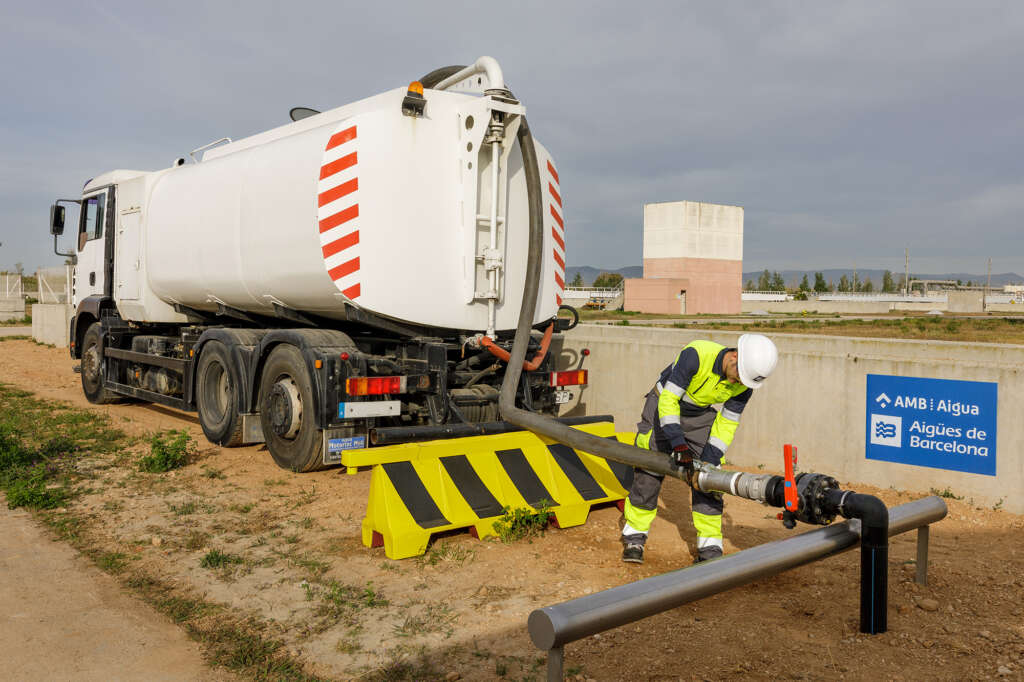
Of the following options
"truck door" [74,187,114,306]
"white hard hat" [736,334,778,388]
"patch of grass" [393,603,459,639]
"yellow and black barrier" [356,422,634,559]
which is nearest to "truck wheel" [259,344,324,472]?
"yellow and black barrier" [356,422,634,559]

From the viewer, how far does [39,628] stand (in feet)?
13.9

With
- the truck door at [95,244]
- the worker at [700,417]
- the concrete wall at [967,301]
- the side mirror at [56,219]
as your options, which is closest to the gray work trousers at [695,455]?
the worker at [700,417]

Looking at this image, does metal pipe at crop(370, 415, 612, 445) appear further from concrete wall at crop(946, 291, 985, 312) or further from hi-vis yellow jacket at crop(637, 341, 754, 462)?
concrete wall at crop(946, 291, 985, 312)

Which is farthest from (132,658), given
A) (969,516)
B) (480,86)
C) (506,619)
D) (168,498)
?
(969,516)

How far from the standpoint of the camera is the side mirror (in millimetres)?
11570

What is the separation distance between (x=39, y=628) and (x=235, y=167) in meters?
5.12

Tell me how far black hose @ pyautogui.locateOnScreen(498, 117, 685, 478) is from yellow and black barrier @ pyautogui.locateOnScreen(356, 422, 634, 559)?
28 cm

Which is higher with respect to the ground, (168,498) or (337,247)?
(337,247)

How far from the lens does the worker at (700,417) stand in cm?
477

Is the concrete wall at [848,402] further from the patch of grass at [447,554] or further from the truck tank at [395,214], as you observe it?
the patch of grass at [447,554]

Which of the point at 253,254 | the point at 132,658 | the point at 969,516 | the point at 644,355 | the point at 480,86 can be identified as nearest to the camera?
the point at 132,658

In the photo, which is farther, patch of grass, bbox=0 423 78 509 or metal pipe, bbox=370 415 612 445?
patch of grass, bbox=0 423 78 509

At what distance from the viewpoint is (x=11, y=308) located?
36188 millimetres

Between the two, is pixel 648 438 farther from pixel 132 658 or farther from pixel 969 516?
pixel 132 658
